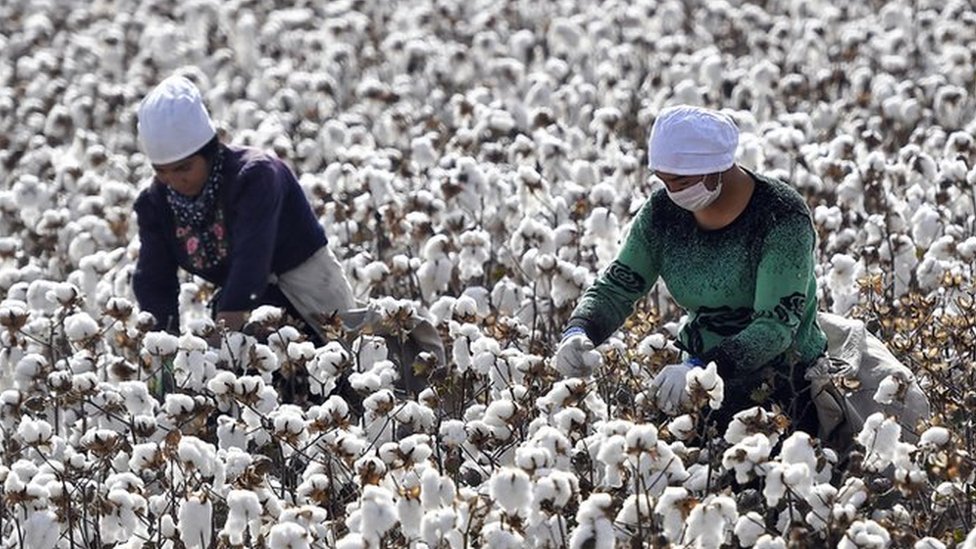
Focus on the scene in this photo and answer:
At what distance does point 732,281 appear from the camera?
468 centimetres

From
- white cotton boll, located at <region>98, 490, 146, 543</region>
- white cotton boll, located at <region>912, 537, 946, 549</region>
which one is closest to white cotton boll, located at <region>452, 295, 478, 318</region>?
Result: white cotton boll, located at <region>98, 490, 146, 543</region>

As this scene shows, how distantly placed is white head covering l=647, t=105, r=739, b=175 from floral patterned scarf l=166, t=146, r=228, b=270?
5.84ft

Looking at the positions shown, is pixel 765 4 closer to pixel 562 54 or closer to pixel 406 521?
pixel 562 54

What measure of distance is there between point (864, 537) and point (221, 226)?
2707 millimetres

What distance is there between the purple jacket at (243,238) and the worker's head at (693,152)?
61.4 inches

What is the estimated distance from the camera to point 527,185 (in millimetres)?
6723

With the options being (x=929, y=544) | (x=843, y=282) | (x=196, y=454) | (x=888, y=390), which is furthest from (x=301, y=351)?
(x=929, y=544)

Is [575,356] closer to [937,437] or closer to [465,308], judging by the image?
[465,308]

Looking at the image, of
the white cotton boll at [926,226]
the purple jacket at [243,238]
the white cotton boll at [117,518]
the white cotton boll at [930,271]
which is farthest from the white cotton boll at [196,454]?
the white cotton boll at [926,226]

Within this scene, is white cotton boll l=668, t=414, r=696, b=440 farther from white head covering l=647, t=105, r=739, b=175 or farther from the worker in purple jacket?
the worker in purple jacket

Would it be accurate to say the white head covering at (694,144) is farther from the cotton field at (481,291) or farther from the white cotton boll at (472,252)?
the white cotton boll at (472,252)

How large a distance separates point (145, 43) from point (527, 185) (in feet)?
20.7

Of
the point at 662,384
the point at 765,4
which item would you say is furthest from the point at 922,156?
the point at 765,4

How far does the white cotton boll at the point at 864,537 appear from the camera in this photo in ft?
12.2
